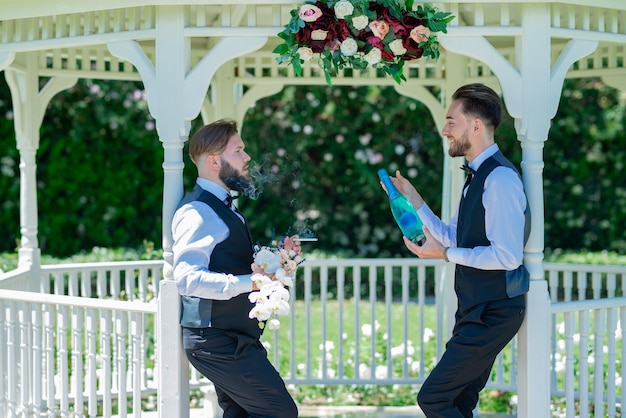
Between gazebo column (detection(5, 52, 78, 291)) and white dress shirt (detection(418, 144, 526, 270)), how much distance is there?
3713 millimetres

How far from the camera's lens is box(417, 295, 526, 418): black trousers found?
181 inches

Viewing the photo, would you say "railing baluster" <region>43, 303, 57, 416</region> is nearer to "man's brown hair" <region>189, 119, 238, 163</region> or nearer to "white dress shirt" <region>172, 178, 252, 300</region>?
"white dress shirt" <region>172, 178, 252, 300</region>

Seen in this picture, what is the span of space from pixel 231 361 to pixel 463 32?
1.95 metres

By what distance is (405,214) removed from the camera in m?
4.73

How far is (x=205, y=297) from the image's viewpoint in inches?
172

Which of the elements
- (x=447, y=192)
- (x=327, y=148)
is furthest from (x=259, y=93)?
(x=327, y=148)

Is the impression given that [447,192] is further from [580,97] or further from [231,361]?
[580,97]

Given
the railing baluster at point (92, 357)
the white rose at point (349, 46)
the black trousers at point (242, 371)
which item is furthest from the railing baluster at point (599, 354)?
the railing baluster at point (92, 357)

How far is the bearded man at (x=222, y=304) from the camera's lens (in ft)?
14.5

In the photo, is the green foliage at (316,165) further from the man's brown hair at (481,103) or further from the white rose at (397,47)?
the white rose at (397,47)

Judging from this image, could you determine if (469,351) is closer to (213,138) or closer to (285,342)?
(213,138)

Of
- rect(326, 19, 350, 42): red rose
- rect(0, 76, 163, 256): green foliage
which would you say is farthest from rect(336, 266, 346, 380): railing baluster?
rect(0, 76, 163, 256): green foliage

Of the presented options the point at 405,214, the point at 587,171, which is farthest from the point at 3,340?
the point at 587,171

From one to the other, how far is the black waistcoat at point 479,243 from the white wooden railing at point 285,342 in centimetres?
35
